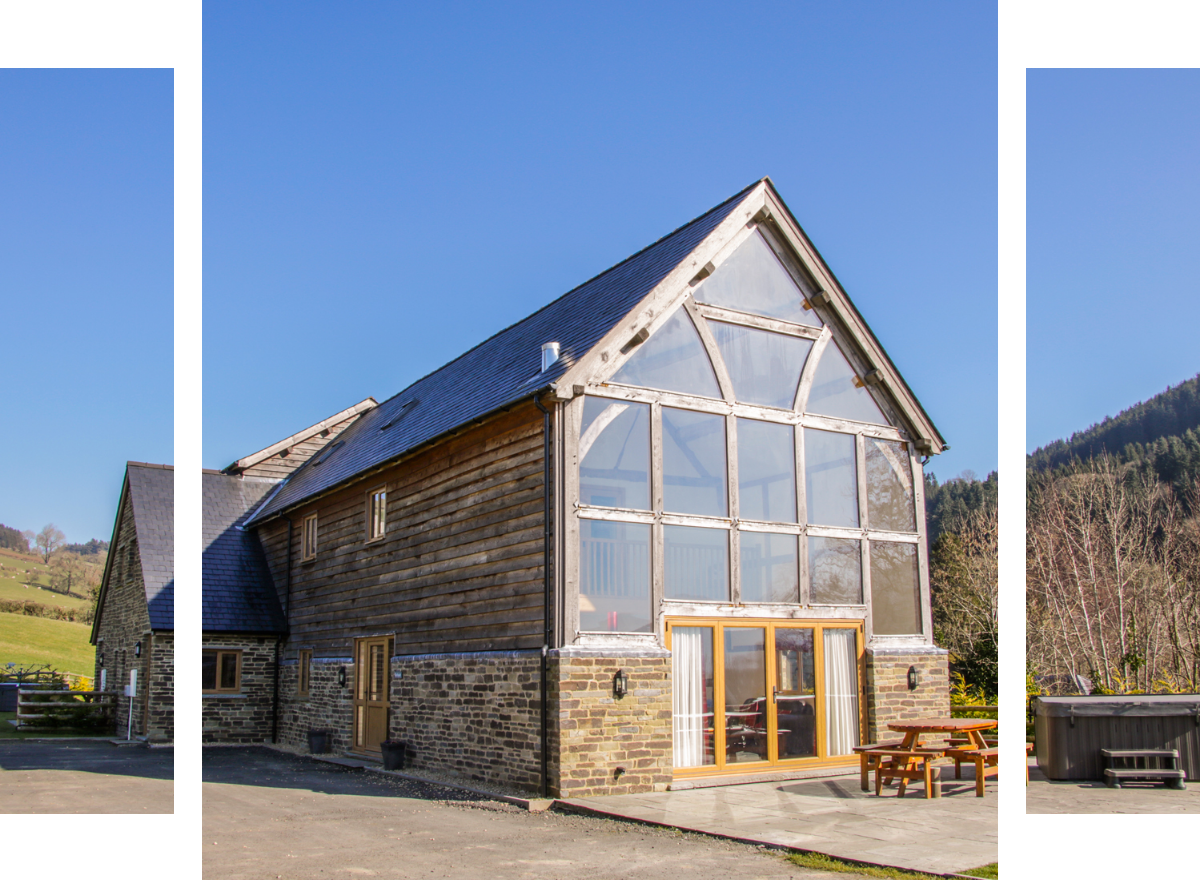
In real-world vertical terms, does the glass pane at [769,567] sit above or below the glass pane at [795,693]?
above

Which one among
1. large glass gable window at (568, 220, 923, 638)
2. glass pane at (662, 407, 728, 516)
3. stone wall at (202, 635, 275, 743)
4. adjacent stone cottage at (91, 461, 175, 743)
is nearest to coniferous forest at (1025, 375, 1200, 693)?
large glass gable window at (568, 220, 923, 638)

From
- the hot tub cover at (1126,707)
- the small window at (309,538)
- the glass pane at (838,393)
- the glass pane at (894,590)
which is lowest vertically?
the hot tub cover at (1126,707)

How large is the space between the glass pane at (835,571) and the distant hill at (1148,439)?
30.5 metres

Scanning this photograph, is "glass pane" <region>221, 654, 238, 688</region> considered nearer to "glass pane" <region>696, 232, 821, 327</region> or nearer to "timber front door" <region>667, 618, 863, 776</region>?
"timber front door" <region>667, 618, 863, 776</region>

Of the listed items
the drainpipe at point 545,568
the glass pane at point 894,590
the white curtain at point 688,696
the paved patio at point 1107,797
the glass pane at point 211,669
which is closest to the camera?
the paved patio at point 1107,797

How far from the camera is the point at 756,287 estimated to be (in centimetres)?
1401

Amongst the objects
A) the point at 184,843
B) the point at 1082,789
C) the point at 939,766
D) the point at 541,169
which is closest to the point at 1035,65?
the point at 184,843

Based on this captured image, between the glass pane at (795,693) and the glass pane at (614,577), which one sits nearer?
the glass pane at (614,577)

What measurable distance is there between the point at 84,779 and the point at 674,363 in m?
10.2

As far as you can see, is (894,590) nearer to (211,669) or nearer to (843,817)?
(843,817)

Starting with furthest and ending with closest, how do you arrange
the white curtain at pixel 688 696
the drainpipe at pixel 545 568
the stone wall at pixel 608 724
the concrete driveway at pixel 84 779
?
the white curtain at pixel 688 696 → the drainpipe at pixel 545 568 → the concrete driveway at pixel 84 779 → the stone wall at pixel 608 724

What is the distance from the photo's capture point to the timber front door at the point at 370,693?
52.6ft

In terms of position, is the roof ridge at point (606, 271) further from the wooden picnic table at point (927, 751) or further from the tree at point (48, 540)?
the tree at point (48, 540)


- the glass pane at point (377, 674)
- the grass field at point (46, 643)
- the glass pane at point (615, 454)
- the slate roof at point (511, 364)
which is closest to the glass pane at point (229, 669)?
the slate roof at point (511, 364)
